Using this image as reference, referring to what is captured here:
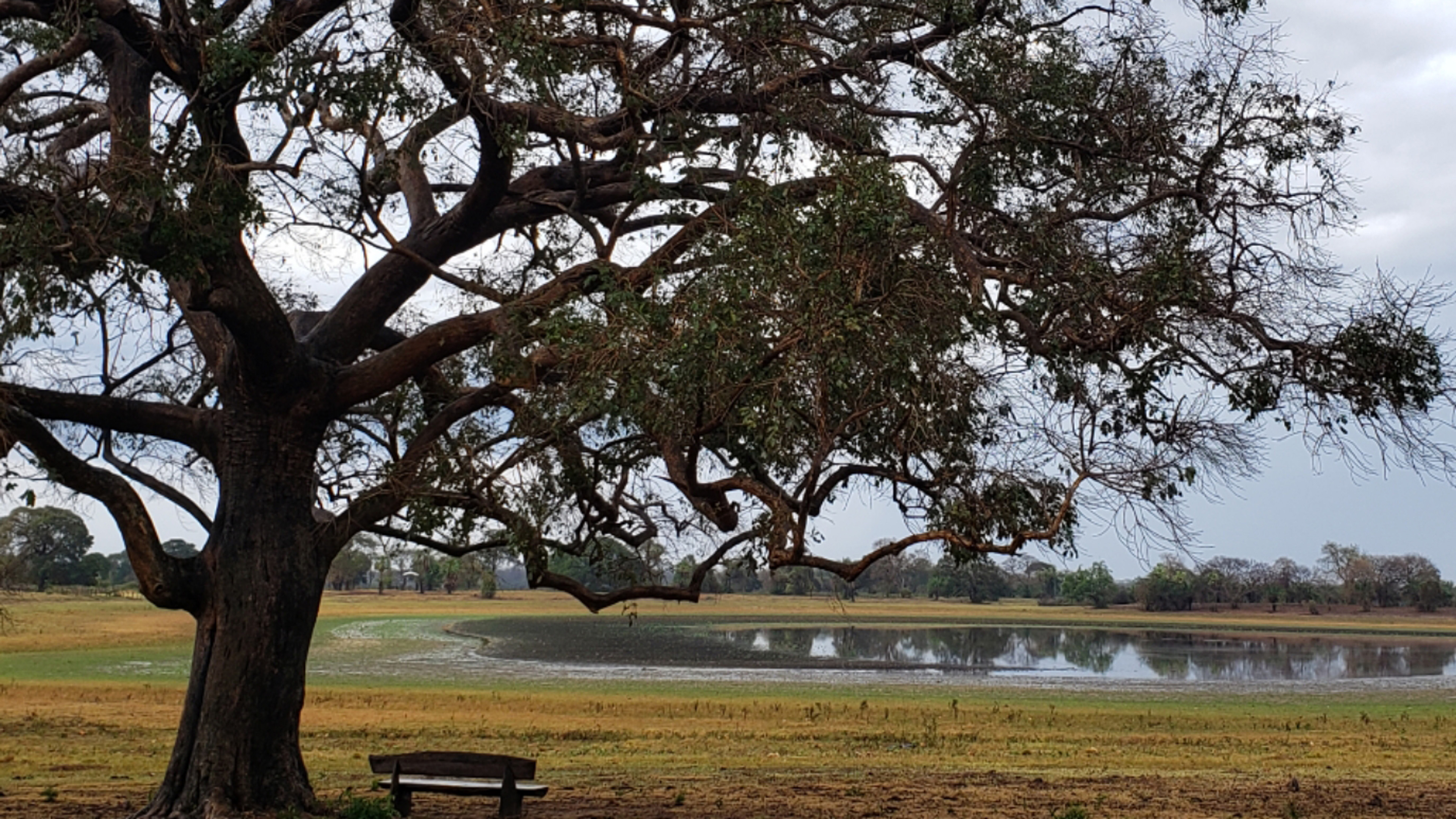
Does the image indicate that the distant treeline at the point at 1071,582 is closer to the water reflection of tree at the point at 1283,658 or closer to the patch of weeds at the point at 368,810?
the water reflection of tree at the point at 1283,658

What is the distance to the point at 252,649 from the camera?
10.7 m

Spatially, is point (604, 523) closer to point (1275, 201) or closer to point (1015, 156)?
point (1015, 156)

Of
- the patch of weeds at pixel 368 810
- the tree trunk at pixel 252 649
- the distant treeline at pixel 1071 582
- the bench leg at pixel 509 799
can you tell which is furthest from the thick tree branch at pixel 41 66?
the distant treeline at pixel 1071 582

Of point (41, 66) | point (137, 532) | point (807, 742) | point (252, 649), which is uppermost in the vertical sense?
point (41, 66)

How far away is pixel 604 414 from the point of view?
352 inches

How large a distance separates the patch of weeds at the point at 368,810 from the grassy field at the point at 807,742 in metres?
1.24

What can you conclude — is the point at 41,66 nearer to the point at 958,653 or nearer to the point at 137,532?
the point at 137,532

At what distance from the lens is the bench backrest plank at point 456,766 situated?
11.3 metres

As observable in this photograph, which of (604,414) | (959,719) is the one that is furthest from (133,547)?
(959,719)

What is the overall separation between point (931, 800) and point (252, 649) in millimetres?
6303

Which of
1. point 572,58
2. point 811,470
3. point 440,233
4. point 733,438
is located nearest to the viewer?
point 811,470

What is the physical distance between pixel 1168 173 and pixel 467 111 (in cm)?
543

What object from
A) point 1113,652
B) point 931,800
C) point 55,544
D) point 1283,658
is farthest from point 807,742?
point 55,544

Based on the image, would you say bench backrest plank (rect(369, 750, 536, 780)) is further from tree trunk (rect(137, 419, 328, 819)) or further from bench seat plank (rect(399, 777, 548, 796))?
tree trunk (rect(137, 419, 328, 819))
